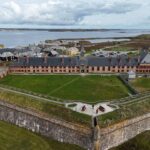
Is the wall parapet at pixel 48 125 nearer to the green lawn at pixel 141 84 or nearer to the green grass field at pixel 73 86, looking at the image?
the green grass field at pixel 73 86

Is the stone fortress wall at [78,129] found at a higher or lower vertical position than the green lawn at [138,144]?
higher

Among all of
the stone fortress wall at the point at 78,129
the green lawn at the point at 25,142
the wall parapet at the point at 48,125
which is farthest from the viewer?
the green lawn at the point at 25,142

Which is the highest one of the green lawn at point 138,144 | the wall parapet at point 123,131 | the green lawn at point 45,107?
the green lawn at point 45,107

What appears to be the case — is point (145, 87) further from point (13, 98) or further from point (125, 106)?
point (13, 98)

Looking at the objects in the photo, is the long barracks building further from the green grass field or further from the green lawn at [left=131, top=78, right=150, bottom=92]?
the green lawn at [left=131, top=78, right=150, bottom=92]

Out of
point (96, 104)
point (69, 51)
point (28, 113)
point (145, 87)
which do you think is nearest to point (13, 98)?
point (28, 113)

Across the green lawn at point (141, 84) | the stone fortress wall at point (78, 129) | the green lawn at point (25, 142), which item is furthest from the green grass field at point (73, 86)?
the green lawn at point (25, 142)
